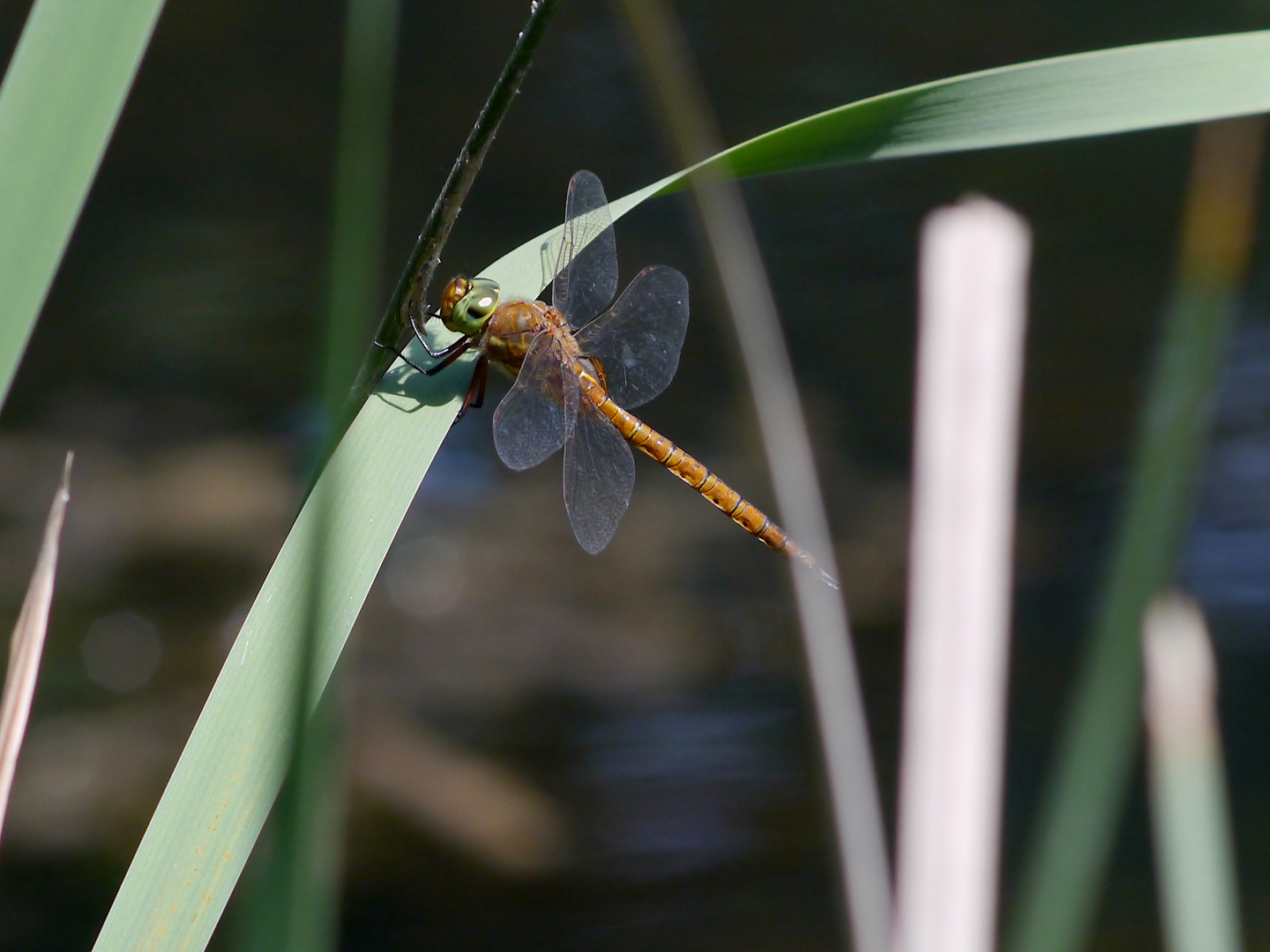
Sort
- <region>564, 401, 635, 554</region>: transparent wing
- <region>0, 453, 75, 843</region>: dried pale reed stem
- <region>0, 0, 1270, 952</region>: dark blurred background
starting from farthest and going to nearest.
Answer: <region>0, 0, 1270, 952</region>: dark blurred background < <region>564, 401, 635, 554</region>: transparent wing < <region>0, 453, 75, 843</region>: dried pale reed stem

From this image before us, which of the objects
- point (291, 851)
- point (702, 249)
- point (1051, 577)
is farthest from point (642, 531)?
point (291, 851)

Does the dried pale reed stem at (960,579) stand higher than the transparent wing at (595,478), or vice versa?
the transparent wing at (595,478)

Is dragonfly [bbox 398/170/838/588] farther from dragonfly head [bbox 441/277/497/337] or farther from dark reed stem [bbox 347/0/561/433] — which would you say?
dark reed stem [bbox 347/0/561/433]

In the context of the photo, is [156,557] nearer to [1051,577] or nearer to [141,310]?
[141,310]

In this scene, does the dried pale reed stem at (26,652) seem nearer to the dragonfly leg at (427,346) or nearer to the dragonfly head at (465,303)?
the dragonfly leg at (427,346)

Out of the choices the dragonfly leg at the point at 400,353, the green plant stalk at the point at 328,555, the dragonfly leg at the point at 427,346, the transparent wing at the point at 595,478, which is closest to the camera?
the green plant stalk at the point at 328,555

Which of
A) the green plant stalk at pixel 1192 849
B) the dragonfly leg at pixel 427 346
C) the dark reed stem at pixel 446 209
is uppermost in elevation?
the dragonfly leg at pixel 427 346

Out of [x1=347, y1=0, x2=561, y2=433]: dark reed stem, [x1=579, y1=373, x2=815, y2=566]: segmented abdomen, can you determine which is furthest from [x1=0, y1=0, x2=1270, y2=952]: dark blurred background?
[x1=347, y1=0, x2=561, y2=433]: dark reed stem

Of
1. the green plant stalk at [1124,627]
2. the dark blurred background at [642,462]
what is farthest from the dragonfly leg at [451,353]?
the dark blurred background at [642,462]
